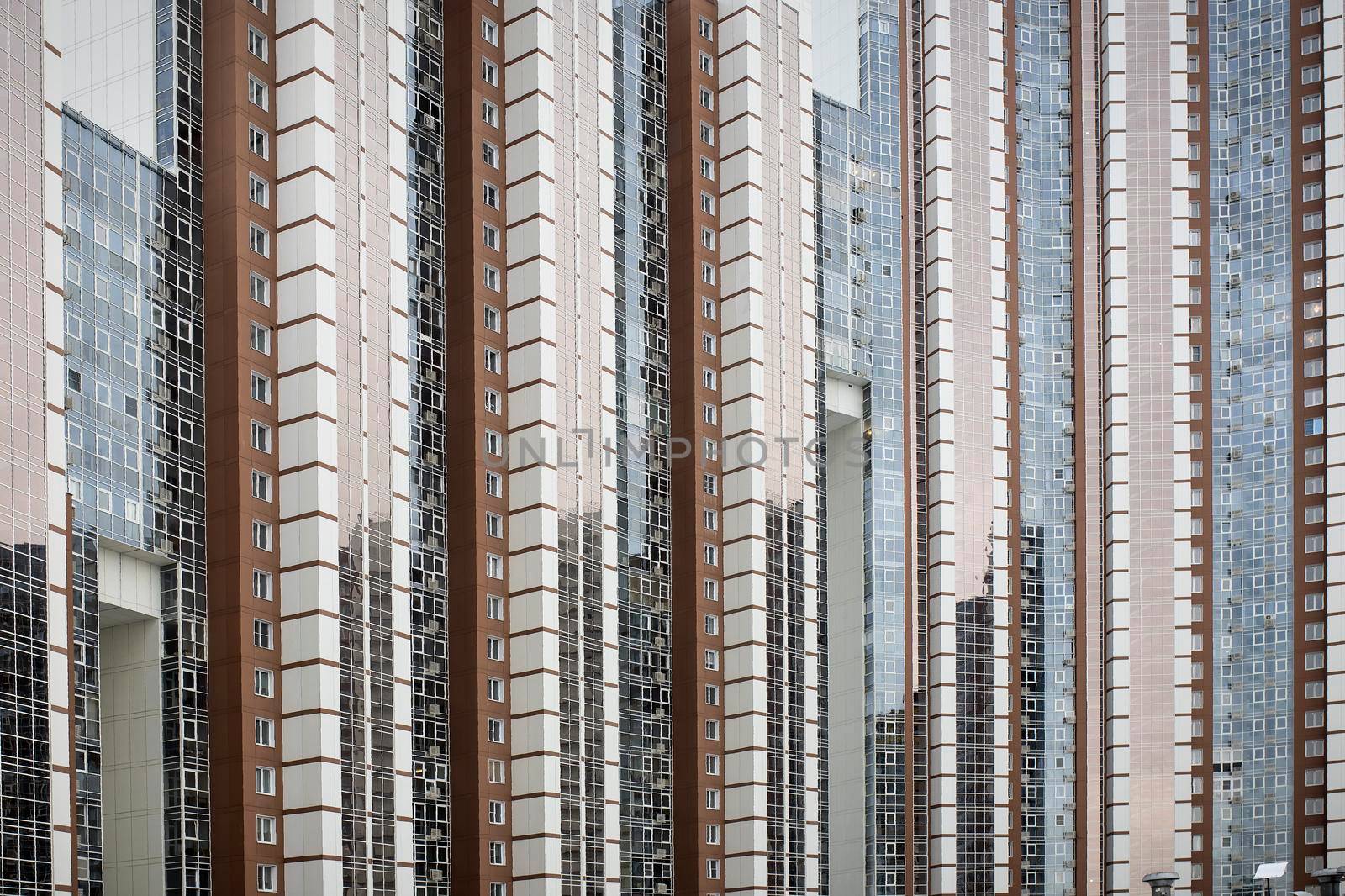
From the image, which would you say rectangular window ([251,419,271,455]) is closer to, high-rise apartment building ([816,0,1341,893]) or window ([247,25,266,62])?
window ([247,25,266,62])

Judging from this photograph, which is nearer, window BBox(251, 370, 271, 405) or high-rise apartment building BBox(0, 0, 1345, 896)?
high-rise apartment building BBox(0, 0, 1345, 896)

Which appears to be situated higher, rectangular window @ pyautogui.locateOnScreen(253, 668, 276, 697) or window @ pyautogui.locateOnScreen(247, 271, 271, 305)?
window @ pyautogui.locateOnScreen(247, 271, 271, 305)

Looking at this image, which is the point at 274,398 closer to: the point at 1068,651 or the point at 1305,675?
the point at 1068,651

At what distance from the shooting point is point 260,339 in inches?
3019

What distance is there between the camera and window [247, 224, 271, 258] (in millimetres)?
76875

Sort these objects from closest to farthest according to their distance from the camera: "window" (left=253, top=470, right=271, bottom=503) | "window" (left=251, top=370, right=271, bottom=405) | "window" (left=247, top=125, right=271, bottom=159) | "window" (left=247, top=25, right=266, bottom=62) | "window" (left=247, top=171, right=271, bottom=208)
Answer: "window" (left=253, top=470, right=271, bottom=503) → "window" (left=251, top=370, right=271, bottom=405) → "window" (left=247, top=171, right=271, bottom=208) → "window" (left=247, top=125, right=271, bottom=159) → "window" (left=247, top=25, right=266, bottom=62)

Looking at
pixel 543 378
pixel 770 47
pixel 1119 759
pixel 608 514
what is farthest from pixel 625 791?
pixel 770 47

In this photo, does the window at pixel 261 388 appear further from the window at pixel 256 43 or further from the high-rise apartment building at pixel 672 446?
the window at pixel 256 43

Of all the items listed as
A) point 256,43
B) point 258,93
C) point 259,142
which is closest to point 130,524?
point 259,142

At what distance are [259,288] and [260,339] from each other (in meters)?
2.23

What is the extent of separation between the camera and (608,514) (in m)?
92.6

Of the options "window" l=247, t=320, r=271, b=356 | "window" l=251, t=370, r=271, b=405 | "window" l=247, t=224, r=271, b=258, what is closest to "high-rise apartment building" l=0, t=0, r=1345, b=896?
"window" l=251, t=370, r=271, b=405

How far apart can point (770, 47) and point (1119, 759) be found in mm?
49227

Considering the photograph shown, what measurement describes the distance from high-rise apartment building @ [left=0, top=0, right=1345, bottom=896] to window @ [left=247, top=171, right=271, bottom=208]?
0.64ft
